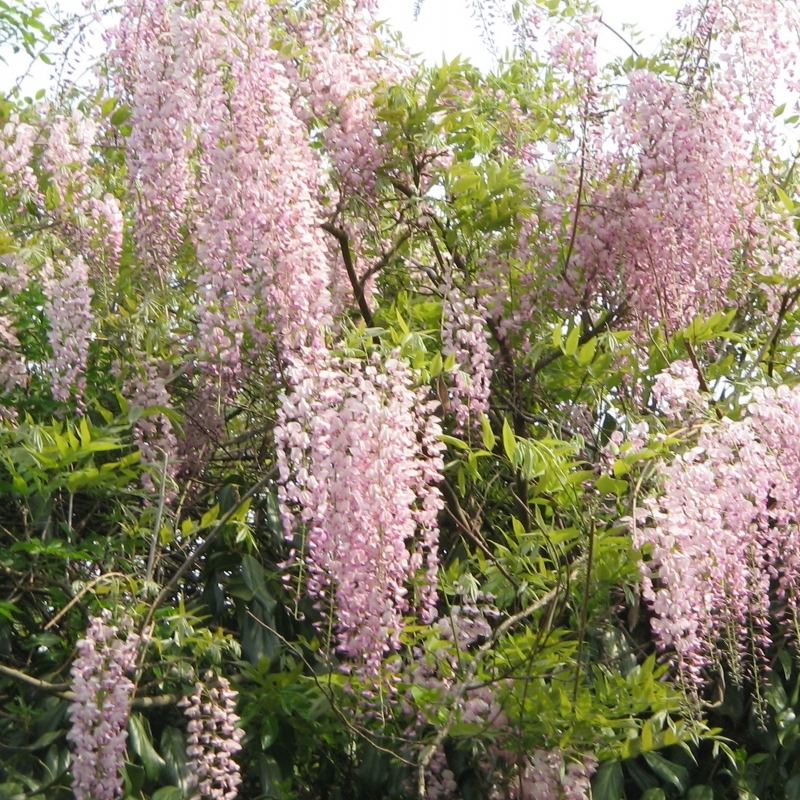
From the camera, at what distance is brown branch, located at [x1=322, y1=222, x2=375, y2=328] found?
3.12 m

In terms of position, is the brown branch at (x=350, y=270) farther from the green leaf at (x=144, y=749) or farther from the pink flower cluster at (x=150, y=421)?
the green leaf at (x=144, y=749)

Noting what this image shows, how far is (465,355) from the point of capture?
300 centimetres

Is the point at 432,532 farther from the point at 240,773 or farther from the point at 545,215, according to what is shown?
the point at 545,215

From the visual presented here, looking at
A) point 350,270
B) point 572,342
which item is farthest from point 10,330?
point 572,342

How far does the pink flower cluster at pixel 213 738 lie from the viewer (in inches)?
106

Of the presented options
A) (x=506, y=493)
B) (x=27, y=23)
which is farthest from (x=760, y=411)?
(x=27, y=23)

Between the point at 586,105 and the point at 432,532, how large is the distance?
4.00 feet

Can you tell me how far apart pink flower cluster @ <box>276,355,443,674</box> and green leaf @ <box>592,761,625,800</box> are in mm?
579

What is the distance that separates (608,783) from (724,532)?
0.61 m

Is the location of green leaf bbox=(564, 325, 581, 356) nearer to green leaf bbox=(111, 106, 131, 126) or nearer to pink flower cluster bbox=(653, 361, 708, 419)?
pink flower cluster bbox=(653, 361, 708, 419)

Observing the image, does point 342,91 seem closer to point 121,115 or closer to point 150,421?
point 121,115

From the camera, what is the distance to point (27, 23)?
3.86m

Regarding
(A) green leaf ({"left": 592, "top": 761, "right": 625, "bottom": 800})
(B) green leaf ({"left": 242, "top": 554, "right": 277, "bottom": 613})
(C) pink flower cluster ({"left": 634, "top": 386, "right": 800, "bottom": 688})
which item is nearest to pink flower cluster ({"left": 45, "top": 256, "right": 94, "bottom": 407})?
(B) green leaf ({"left": 242, "top": 554, "right": 277, "bottom": 613})

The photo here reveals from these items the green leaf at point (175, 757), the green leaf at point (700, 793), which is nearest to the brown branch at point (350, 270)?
the green leaf at point (175, 757)
